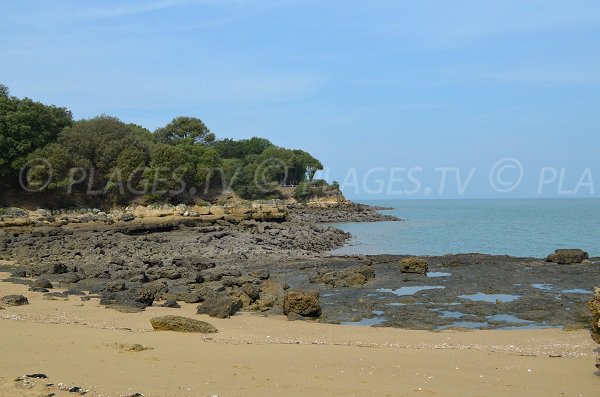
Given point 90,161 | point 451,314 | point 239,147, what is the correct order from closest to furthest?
point 451,314, point 90,161, point 239,147

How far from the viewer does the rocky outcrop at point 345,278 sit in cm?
1883

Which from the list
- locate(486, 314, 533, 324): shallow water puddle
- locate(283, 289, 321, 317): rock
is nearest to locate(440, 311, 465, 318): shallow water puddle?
locate(486, 314, 533, 324): shallow water puddle

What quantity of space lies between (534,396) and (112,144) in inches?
2393

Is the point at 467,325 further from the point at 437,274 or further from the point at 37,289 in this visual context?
the point at 37,289

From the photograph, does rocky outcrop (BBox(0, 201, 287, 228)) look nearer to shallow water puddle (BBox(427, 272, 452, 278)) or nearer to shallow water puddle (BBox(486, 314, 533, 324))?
shallow water puddle (BBox(427, 272, 452, 278))

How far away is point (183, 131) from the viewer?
312ft

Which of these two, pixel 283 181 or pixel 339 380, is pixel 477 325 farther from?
pixel 283 181

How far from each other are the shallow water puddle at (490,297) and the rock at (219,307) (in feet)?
22.9

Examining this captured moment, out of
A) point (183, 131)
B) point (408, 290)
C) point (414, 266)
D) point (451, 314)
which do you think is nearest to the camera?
point (451, 314)

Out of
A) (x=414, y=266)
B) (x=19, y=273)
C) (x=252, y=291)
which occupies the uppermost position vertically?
(x=414, y=266)

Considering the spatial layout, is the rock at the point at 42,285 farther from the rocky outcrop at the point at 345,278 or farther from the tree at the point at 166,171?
the tree at the point at 166,171

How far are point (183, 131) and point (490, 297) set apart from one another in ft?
273

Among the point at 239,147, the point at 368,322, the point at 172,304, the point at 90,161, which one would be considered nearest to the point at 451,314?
the point at 368,322

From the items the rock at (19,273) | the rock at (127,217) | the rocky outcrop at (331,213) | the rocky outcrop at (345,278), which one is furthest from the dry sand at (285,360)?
the rocky outcrop at (331,213)
